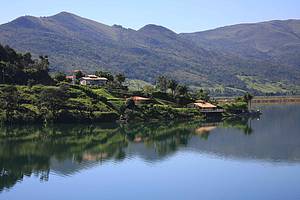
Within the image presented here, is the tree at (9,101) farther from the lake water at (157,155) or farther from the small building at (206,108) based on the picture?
the small building at (206,108)

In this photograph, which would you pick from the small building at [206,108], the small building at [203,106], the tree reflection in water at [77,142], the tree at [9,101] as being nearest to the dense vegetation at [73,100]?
the tree at [9,101]

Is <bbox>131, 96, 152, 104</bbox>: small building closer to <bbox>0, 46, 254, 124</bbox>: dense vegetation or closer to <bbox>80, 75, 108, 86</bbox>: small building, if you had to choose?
<bbox>0, 46, 254, 124</bbox>: dense vegetation

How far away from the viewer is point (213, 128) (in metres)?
120

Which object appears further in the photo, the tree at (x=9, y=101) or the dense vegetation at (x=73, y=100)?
the dense vegetation at (x=73, y=100)

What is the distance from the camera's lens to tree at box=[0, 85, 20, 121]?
10638cm

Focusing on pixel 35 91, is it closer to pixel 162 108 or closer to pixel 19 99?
pixel 19 99

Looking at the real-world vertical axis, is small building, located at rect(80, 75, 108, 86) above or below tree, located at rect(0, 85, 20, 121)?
above

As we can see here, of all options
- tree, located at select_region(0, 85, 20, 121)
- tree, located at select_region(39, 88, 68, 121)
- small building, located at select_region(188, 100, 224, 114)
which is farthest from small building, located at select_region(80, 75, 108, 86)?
tree, located at select_region(0, 85, 20, 121)

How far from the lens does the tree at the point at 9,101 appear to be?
106m

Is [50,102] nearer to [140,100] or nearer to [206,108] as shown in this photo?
[140,100]

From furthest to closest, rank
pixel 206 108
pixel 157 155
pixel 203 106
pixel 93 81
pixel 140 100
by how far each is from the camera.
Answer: pixel 93 81 < pixel 206 108 < pixel 203 106 < pixel 140 100 < pixel 157 155

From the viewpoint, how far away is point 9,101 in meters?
107

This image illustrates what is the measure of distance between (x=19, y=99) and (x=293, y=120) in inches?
3269

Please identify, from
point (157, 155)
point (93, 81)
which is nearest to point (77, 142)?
point (157, 155)
